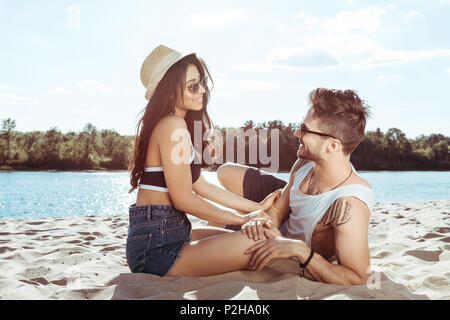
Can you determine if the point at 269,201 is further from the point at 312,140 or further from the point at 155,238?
the point at 155,238

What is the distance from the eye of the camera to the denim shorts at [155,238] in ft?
8.27

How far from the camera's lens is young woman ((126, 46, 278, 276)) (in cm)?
250

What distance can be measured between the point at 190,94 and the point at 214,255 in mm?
1126

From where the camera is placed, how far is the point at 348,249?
90.9 inches

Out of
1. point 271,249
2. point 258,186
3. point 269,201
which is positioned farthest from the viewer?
point 258,186

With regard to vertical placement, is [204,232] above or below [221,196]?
below

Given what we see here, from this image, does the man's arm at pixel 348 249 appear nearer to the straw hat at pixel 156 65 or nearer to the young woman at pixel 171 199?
the young woman at pixel 171 199

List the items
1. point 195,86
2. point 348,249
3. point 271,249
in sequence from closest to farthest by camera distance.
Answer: point 348,249 < point 271,249 < point 195,86

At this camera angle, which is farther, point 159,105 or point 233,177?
point 233,177

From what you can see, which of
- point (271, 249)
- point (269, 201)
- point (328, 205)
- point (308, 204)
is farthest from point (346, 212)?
point (269, 201)

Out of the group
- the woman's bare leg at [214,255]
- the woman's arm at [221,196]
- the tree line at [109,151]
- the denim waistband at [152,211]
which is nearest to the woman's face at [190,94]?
the woman's arm at [221,196]

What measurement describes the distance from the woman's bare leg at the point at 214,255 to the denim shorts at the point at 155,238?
60mm

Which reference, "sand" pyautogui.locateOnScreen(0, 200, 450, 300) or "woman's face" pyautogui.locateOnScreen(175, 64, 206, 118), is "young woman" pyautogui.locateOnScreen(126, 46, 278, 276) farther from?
"sand" pyautogui.locateOnScreen(0, 200, 450, 300)
